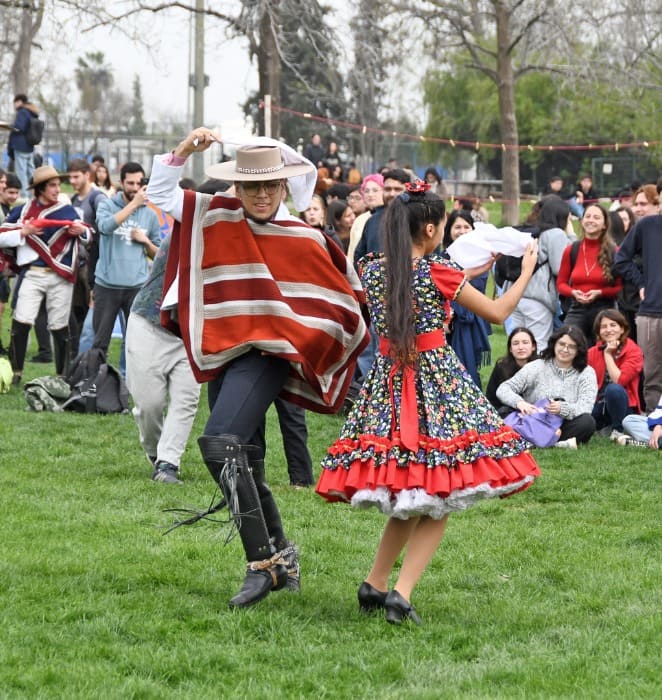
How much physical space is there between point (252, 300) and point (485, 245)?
1.02 m

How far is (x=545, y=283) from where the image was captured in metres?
11.3

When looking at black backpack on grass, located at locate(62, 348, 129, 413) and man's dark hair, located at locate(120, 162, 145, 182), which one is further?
black backpack on grass, located at locate(62, 348, 129, 413)

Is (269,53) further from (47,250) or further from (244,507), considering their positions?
(244,507)

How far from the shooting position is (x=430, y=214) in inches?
204

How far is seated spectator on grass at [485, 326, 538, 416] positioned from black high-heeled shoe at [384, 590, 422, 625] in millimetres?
5377

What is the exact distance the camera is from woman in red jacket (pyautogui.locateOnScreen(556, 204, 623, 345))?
10719mm

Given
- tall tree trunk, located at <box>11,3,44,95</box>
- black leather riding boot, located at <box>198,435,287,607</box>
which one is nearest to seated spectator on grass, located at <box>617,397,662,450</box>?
black leather riding boot, located at <box>198,435,287,607</box>

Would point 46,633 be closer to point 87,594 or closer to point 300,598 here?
point 87,594

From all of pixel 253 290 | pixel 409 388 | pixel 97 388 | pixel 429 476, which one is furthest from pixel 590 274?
pixel 429 476

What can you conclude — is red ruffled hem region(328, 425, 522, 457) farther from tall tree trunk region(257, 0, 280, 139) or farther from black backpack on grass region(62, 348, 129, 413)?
tall tree trunk region(257, 0, 280, 139)

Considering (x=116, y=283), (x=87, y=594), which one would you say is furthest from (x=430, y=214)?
(x=116, y=283)

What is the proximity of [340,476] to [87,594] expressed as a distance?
130 cm

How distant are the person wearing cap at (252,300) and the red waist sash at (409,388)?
459 mm

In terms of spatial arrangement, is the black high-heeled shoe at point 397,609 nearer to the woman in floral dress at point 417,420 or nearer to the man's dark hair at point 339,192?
the woman in floral dress at point 417,420
